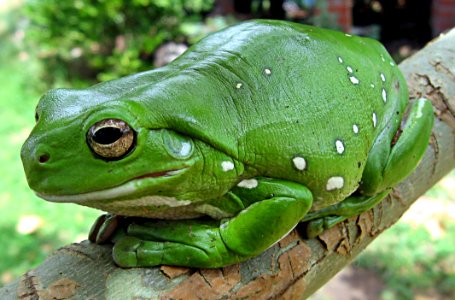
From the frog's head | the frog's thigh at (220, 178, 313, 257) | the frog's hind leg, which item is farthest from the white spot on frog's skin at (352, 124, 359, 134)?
the frog's head

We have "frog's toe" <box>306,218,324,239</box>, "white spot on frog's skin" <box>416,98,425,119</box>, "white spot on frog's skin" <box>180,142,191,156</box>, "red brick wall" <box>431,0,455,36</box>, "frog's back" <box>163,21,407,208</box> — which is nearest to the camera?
"white spot on frog's skin" <box>180,142,191,156</box>

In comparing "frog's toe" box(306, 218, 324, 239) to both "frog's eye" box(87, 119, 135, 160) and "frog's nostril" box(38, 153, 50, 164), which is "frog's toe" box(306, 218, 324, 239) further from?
"frog's nostril" box(38, 153, 50, 164)

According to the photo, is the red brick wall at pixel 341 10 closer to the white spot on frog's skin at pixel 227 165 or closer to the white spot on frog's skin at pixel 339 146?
the white spot on frog's skin at pixel 339 146

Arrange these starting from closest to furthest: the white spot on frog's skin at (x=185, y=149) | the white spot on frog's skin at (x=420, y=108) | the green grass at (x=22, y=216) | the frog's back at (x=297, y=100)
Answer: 1. the white spot on frog's skin at (x=185, y=149)
2. the frog's back at (x=297, y=100)
3. the white spot on frog's skin at (x=420, y=108)
4. the green grass at (x=22, y=216)

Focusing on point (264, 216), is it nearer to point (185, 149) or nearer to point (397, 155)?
point (185, 149)

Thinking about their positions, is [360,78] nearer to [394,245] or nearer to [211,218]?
[211,218]

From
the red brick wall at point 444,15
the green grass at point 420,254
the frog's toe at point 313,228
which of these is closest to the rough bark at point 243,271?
the frog's toe at point 313,228

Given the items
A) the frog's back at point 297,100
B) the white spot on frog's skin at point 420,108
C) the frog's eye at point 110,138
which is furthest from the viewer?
the white spot on frog's skin at point 420,108
